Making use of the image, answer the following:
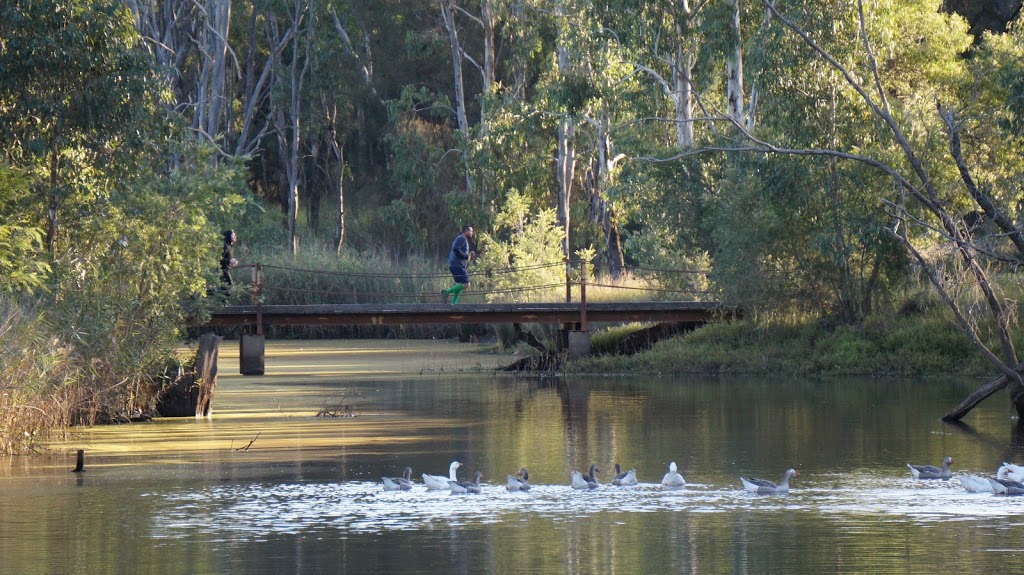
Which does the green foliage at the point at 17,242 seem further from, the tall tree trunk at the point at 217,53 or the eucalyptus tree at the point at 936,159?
the tall tree trunk at the point at 217,53

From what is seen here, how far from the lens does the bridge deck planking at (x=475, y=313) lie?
32000 mm

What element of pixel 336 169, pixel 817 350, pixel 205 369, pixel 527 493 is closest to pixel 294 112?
pixel 336 169

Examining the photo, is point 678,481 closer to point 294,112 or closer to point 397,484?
point 397,484

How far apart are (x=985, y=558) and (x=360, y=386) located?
62.9ft

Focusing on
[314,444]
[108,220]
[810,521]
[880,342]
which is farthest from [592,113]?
[810,521]

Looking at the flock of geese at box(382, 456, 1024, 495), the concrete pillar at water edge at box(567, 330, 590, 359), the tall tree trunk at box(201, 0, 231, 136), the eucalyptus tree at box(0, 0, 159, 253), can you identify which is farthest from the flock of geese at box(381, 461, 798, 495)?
the tall tree trunk at box(201, 0, 231, 136)

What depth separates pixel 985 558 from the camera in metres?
10.7

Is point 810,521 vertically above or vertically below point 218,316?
below

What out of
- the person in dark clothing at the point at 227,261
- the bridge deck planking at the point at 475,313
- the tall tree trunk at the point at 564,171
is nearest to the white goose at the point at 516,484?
the person in dark clothing at the point at 227,261

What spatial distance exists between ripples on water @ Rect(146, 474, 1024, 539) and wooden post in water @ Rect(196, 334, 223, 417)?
788 centimetres

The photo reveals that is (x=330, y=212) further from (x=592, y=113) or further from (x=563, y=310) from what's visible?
(x=563, y=310)

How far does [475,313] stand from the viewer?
32.1 meters

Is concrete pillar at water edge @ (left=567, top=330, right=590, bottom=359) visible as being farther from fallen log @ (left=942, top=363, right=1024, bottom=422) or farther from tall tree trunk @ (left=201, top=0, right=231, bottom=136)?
tall tree trunk @ (left=201, top=0, right=231, bottom=136)

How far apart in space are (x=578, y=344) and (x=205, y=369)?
11.4 metres
